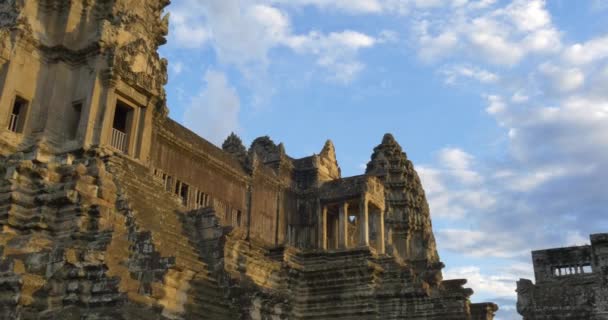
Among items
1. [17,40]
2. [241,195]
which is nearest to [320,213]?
[241,195]

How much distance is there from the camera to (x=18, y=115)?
1852cm

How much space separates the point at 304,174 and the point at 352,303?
341 inches

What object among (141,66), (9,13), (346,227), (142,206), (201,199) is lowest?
(142,206)

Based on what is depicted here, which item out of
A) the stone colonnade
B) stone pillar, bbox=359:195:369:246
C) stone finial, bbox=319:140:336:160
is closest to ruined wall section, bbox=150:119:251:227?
the stone colonnade

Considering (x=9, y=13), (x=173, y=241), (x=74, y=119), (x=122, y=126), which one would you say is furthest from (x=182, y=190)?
(x=9, y=13)

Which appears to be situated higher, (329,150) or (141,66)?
(329,150)

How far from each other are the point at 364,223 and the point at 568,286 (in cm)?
1282

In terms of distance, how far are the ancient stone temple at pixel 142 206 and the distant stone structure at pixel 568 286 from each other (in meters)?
5.44

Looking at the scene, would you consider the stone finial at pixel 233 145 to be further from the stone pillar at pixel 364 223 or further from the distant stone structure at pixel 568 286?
the distant stone structure at pixel 568 286

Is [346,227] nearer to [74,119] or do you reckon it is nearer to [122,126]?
[122,126]

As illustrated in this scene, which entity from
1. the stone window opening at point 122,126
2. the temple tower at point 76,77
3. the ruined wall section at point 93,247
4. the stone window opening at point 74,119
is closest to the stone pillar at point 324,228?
the temple tower at point 76,77

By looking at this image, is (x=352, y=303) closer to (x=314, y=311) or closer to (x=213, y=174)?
(x=314, y=311)

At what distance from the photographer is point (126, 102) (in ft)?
67.9

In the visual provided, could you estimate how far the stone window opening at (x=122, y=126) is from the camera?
66.7ft
